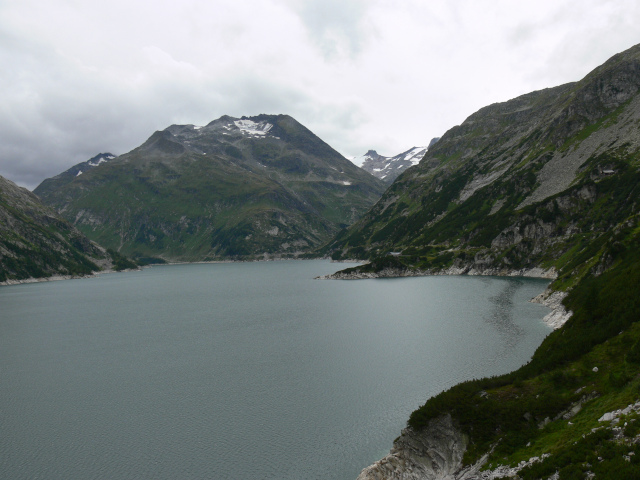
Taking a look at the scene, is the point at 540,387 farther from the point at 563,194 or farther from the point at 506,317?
the point at 563,194

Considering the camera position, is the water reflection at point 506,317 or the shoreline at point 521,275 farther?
the shoreline at point 521,275

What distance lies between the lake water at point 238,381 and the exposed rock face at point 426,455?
4.20 meters

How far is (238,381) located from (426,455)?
98.6 feet

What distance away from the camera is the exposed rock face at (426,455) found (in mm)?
24234

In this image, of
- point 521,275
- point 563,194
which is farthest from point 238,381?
point 563,194

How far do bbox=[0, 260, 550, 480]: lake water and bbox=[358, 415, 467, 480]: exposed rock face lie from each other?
166 inches

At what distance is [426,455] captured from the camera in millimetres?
25281

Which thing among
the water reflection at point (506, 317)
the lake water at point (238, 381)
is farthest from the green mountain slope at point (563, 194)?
the lake water at point (238, 381)

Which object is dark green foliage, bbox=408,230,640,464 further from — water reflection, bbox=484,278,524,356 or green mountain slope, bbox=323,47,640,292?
green mountain slope, bbox=323,47,640,292

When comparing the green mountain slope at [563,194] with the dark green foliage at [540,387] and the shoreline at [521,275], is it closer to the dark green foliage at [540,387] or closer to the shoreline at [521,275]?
the shoreline at [521,275]

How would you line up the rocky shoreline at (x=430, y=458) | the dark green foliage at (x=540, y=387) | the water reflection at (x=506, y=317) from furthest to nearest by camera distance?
1. the water reflection at (x=506, y=317)
2. the rocky shoreline at (x=430, y=458)
3. the dark green foliage at (x=540, y=387)

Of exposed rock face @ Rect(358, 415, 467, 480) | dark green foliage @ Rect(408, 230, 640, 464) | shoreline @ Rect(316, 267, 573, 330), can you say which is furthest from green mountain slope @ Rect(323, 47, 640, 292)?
exposed rock face @ Rect(358, 415, 467, 480)

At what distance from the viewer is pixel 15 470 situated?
31.4 metres

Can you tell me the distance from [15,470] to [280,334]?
47.5m
